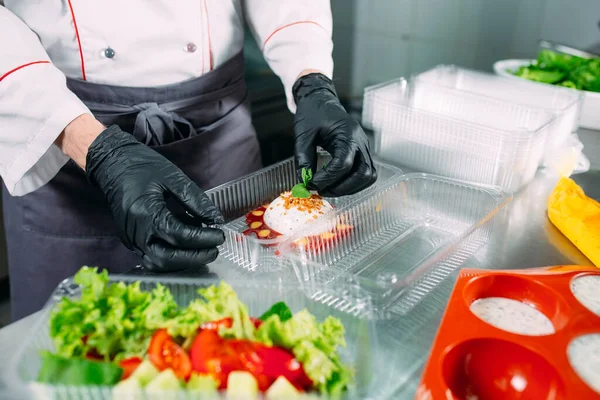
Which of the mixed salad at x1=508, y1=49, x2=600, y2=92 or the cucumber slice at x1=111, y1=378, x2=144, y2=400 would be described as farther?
the mixed salad at x1=508, y1=49, x2=600, y2=92

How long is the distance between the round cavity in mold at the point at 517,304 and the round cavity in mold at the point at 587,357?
1.6 inches

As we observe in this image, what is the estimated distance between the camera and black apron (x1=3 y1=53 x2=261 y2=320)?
147cm

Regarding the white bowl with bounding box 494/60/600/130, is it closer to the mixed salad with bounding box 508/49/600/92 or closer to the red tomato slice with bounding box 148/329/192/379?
the mixed salad with bounding box 508/49/600/92

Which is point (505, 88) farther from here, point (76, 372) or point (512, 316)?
point (76, 372)

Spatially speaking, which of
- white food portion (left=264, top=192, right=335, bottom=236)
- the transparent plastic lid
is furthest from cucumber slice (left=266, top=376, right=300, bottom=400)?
the transparent plastic lid

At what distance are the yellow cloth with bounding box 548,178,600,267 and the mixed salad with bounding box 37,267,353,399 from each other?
0.73m

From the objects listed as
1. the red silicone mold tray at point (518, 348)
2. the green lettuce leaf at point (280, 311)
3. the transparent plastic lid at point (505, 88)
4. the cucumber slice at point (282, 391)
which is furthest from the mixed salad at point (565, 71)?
the cucumber slice at point (282, 391)

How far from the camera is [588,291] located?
102cm

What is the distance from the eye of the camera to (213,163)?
164 cm

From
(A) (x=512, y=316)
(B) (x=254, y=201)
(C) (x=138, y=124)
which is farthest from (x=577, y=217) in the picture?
(C) (x=138, y=124)

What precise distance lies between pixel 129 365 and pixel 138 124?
855 mm

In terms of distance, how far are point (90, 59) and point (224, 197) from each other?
20.5 inches

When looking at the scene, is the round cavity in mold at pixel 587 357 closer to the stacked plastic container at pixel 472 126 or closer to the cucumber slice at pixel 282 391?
the cucumber slice at pixel 282 391

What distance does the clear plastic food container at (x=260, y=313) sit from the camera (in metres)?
0.66
